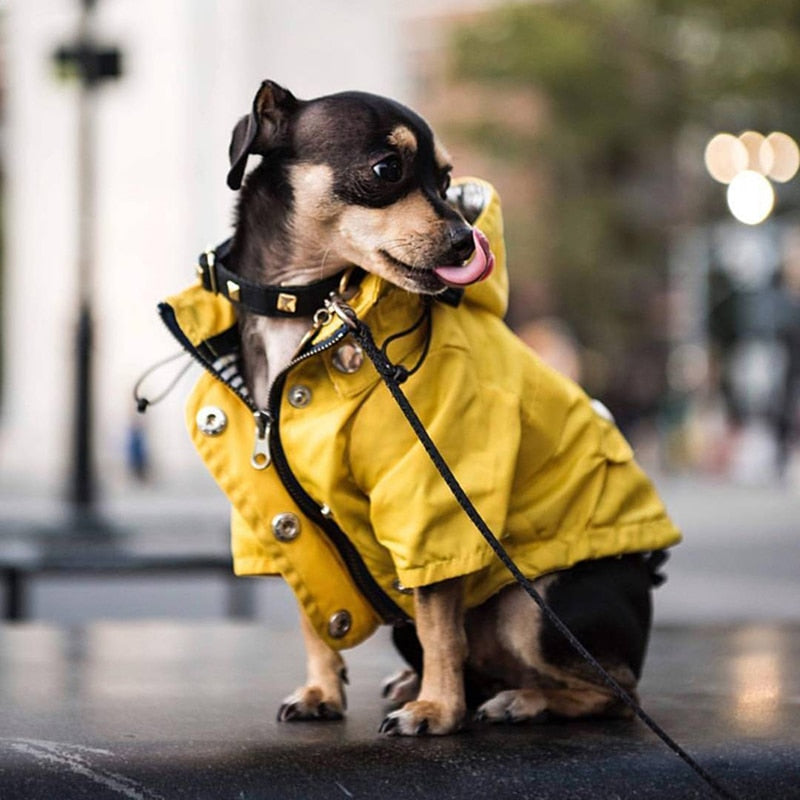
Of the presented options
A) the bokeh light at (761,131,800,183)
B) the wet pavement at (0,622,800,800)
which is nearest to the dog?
the wet pavement at (0,622,800,800)

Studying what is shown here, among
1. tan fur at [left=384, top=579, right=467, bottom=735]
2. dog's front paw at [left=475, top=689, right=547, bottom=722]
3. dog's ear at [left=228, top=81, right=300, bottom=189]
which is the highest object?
dog's ear at [left=228, top=81, right=300, bottom=189]

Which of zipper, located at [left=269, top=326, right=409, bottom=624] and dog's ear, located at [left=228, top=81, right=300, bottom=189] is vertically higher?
dog's ear, located at [left=228, top=81, right=300, bottom=189]

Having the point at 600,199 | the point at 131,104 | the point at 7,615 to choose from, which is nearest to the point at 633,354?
the point at 600,199

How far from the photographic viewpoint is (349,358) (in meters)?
3.02

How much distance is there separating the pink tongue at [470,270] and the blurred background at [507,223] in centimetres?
79

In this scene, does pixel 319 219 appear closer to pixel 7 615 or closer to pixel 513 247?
pixel 7 615

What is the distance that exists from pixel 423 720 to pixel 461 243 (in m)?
0.85

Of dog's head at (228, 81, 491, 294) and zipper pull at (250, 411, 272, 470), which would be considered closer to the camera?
dog's head at (228, 81, 491, 294)

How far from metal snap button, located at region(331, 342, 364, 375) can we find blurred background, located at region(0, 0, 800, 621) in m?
0.85

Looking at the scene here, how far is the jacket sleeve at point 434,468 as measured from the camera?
2.93 metres

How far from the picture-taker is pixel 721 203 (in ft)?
124

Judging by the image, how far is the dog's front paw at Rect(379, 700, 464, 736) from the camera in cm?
297

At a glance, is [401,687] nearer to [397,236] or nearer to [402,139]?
[397,236]

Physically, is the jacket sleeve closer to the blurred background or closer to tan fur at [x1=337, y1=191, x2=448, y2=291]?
tan fur at [x1=337, y1=191, x2=448, y2=291]
